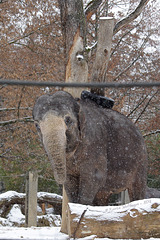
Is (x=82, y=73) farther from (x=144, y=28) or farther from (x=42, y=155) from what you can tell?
(x=144, y=28)

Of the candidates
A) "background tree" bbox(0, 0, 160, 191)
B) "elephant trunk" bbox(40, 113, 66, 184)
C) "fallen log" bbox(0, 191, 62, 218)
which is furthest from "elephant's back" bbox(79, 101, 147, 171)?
"fallen log" bbox(0, 191, 62, 218)

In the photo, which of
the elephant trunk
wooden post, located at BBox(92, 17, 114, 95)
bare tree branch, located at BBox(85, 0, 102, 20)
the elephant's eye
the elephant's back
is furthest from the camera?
bare tree branch, located at BBox(85, 0, 102, 20)

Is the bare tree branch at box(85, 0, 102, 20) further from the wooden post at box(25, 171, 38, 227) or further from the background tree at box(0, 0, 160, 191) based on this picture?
the wooden post at box(25, 171, 38, 227)

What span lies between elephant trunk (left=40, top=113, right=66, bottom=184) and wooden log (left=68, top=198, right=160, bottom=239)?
22cm

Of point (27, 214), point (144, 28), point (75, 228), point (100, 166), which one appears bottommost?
point (27, 214)

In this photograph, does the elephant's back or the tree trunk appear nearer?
the elephant's back

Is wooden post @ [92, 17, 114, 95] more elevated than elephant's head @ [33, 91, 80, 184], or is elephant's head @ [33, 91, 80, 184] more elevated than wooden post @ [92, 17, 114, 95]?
wooden post @ [92, 17, 114, 95]

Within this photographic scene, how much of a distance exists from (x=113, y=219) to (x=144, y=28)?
502 centimetres

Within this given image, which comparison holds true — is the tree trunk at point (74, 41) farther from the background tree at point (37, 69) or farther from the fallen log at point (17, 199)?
the fallen log at point (17, 199)

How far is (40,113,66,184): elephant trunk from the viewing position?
6.13ft

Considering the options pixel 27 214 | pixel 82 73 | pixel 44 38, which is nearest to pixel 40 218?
pixel 27 214

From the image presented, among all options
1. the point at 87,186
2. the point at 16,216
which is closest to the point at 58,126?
the point at 87,186

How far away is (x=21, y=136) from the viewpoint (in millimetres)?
5211

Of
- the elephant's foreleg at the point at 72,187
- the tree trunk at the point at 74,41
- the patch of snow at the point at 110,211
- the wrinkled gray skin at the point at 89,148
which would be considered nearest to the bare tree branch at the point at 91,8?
the tree trunk at the point at 74,41
